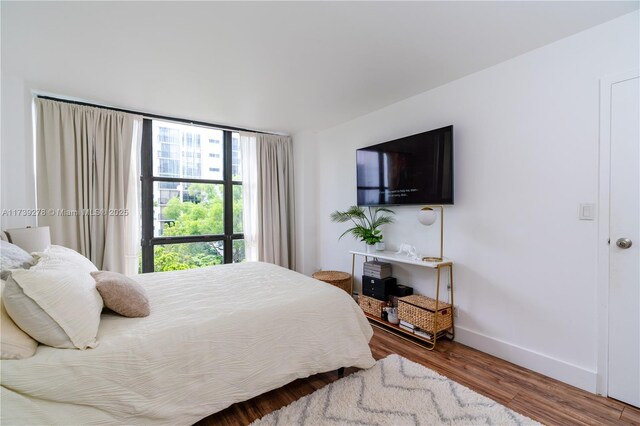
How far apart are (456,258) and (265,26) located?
2.48 meters

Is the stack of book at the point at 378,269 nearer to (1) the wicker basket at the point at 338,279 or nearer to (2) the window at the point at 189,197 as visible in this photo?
(1) the wicker basket at the point at 338,279

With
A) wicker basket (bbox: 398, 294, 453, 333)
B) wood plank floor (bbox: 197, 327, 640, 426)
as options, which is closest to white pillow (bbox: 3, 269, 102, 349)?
wood plank floor (bbox: 197, 327, 640, 426)

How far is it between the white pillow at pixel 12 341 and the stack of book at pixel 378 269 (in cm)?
271

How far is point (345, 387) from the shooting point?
1936 millimetres

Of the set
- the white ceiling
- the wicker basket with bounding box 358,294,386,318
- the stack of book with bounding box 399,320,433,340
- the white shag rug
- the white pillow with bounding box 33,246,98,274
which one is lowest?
the white shag rug

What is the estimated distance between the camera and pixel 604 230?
6.24ft

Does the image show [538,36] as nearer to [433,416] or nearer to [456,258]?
[456,258]

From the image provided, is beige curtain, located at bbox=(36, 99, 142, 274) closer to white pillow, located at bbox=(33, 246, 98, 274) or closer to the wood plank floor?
white pillow, located at bbox=(33, 246, 98, 274)

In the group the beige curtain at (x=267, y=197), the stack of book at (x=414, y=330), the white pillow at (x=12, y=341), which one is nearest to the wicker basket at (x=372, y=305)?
the stack of book at (x=414, y=330)

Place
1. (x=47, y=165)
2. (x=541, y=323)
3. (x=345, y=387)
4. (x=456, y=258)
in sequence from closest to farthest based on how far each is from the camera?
1. (x=345, y=387)
2. (x=541, y=323)
3. (x=456, y=258)
4. (x=47, y=165)

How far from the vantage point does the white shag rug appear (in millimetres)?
1637

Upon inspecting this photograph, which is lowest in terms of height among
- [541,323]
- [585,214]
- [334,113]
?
[541,323]

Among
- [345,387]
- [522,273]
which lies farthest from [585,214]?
[345,387]

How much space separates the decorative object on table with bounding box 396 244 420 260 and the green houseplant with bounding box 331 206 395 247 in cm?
30
